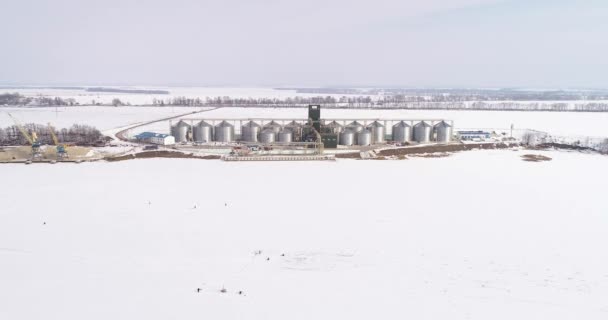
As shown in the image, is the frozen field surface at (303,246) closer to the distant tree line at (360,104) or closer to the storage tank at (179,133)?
the storage tank at (179,133)

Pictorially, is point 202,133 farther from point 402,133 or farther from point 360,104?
point 360,104

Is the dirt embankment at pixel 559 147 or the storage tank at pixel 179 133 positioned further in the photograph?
the storage tank at pixel 179 133

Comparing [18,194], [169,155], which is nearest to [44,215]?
[18,194]

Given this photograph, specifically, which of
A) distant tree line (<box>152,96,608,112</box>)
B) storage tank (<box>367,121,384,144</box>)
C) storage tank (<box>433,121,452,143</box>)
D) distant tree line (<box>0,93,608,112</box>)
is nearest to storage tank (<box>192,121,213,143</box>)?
storage tank (<box>367,121,384,144</box>)

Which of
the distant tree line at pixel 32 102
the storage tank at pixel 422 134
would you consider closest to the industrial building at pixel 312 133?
the storage tank at pixel 422 134

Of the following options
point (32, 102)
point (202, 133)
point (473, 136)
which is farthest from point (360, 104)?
point (32, 102)

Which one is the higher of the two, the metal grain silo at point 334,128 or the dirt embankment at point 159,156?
the metal grain silo at point 334,128

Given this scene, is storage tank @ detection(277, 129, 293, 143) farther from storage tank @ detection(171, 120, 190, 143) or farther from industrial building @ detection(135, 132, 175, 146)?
industrial building @ detection(135, 132, 175, 146)

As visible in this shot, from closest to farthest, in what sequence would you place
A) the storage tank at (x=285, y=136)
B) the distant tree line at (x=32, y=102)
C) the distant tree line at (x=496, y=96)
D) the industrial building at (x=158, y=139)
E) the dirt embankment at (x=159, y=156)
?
the dirt embankment at (x=159, y=156) < the industrial building at (x=158, y=139) < the storage tank at (x=285, y=136) < the distant tree line at (x=32, y=102) < the distant tree line at (x=496, y=96)
